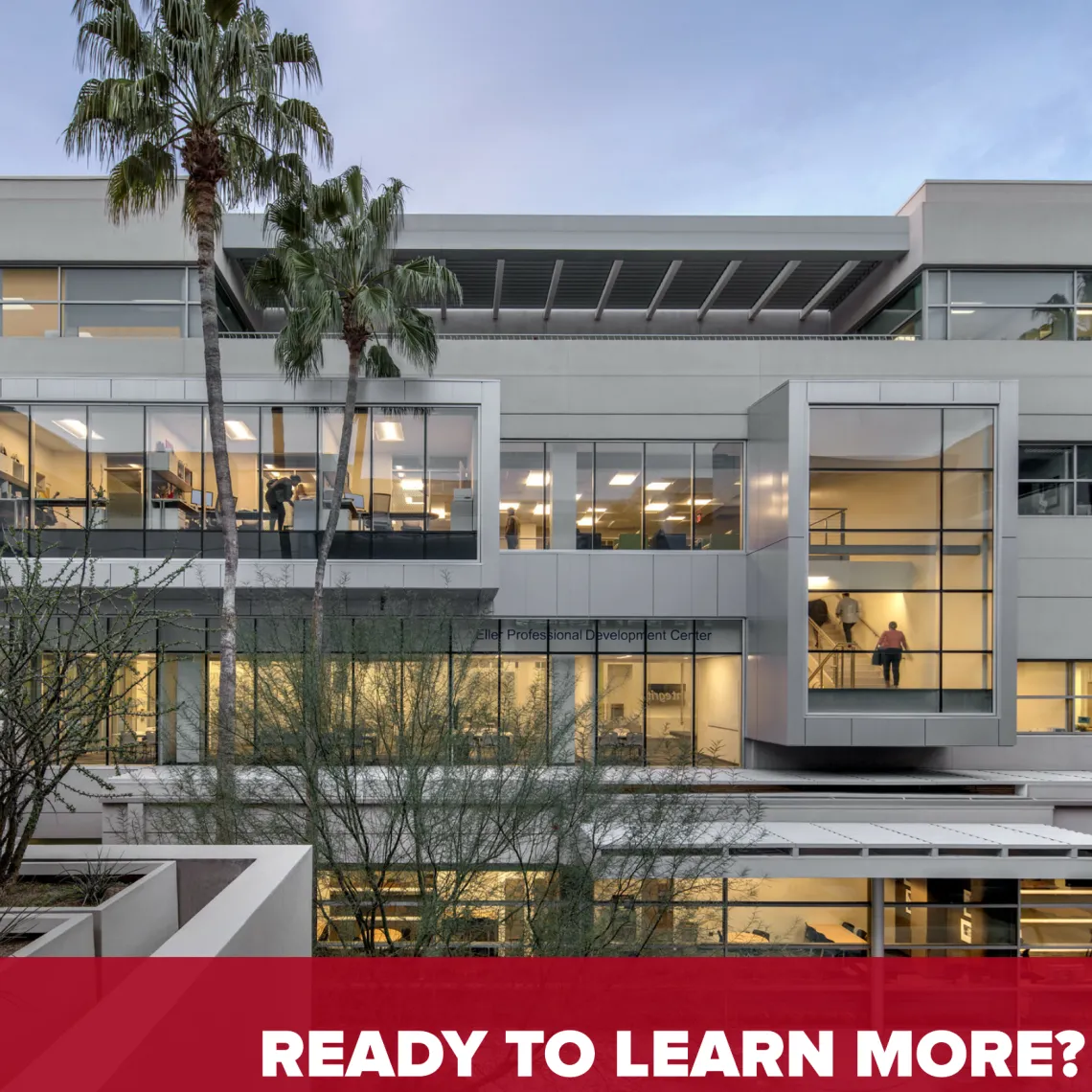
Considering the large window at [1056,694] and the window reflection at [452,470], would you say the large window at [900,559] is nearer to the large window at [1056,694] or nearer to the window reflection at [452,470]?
A: the large window at [1056,694]

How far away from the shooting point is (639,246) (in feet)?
76.8

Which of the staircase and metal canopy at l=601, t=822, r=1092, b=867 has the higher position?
the staircase

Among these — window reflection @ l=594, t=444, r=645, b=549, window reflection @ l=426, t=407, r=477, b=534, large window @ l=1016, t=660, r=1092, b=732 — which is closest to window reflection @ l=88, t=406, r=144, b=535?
window reflection @ l=426, t=407, r=477, b=534

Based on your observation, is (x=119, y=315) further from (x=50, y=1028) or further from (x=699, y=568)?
(x=50, y=1028)

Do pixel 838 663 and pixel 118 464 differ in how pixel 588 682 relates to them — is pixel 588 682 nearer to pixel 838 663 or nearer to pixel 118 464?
pixel 838 663

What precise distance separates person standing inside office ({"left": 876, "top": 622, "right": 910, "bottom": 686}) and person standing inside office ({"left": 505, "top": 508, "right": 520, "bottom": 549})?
8755 mm

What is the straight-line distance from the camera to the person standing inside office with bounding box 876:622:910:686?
1938 centimetres

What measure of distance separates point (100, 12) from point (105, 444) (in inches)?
345

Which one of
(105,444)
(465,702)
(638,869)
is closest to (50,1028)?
(638,869)

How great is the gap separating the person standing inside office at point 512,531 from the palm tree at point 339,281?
4644mm

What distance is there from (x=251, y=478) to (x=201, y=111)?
25.3ft

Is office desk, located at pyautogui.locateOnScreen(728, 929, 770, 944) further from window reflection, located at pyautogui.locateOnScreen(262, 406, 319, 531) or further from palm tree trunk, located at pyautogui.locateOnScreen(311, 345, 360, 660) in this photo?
window reflection, located at pyautogui.locateOnScreen(262, 406, 319, 531)

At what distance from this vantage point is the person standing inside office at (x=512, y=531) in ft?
73.2

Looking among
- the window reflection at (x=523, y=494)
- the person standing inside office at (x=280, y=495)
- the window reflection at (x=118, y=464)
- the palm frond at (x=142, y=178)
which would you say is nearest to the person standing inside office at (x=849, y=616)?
the window reflection at (x=523, y=494)
